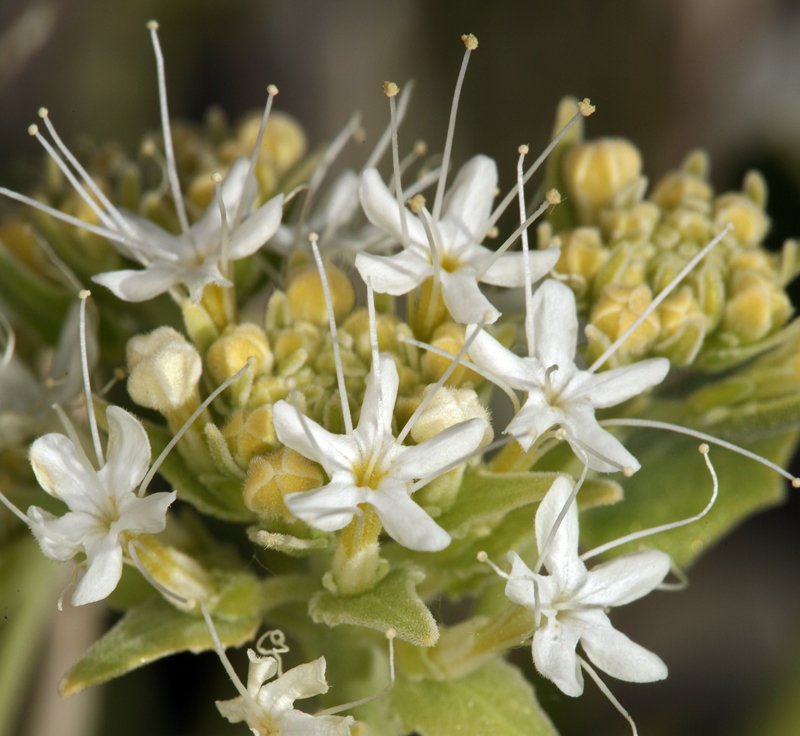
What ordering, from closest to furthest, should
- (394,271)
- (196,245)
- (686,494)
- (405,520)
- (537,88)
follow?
(405,520) < (394,271) < (196,245) < (686,494) < (537,88)

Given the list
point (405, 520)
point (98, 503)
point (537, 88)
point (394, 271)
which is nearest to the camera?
point (405, 520)

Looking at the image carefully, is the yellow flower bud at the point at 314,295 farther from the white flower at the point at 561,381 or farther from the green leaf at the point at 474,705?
the green leaf at the point at 474,705

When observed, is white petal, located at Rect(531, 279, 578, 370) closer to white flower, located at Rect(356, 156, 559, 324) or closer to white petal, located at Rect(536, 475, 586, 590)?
white flower, located at Rect(356, 156, 559, 324)

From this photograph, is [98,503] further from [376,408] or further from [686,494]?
[686,494]

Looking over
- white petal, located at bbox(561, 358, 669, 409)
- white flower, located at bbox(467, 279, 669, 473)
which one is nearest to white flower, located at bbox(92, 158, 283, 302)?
white flower, located at bbox(467, 279, 669, 473)

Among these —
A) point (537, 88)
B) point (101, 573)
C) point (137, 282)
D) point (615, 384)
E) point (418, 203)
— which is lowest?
point (101, 573)

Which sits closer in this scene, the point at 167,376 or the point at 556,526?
the point at 556,526

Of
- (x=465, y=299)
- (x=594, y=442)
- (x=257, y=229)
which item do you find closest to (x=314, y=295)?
(x=257, y=229)

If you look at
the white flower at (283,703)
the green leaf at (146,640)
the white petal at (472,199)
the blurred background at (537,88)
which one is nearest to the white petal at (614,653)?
the white flower at (283,703)
